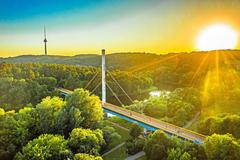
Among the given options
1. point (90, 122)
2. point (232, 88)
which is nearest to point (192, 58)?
point (232, 88)

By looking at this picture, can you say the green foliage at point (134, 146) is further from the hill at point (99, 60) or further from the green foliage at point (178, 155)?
the hill at point (99, 60)

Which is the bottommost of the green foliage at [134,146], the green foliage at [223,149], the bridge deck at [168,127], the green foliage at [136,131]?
the green foliage at [134,146]

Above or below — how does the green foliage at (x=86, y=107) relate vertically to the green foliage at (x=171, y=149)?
above

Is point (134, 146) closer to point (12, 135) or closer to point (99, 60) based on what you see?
point (12, 135)

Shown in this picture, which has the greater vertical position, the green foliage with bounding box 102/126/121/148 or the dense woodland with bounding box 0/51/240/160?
the dense woodland with bounding box 0/51/240/160

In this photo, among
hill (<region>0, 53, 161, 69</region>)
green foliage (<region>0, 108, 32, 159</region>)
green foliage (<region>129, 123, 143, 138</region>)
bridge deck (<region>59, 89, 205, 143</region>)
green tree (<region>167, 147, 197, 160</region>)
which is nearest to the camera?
green tree (<region>167, 147, 197, 160</region>)

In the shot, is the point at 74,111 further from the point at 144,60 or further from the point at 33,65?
the point at 144,60

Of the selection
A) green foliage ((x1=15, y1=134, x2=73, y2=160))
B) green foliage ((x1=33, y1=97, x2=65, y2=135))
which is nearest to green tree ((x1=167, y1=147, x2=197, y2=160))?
green foliage ((x1=15, y1=134, x2=73, y2=160))

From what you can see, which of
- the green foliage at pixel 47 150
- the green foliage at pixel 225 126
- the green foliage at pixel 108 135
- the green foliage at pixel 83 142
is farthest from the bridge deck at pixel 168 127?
the green foliage at pixel 47 150

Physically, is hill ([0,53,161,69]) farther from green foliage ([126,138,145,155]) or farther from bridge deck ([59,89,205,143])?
green foliage ([126,138,145,155])
